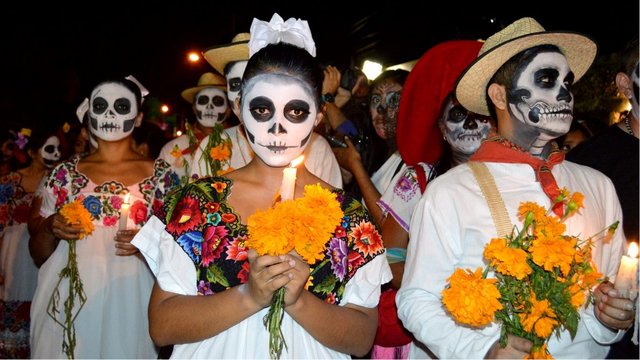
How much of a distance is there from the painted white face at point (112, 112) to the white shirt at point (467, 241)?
3009 millimetres

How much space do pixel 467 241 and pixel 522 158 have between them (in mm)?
428

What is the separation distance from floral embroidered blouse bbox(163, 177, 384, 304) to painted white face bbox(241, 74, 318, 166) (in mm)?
224

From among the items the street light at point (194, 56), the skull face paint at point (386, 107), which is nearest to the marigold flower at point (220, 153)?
the skull face paint at point (386, 107)

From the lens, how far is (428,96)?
437 centimetres

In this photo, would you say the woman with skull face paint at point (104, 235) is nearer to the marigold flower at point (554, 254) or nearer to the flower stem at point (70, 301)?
Answer: the flower stem at point (70, 301)

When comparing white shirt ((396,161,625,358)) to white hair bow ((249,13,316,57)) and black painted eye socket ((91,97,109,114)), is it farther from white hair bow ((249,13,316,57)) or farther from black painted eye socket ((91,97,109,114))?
black painted eye socket ((91,97,109,114))

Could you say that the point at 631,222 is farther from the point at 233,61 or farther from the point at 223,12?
the point at 223,12

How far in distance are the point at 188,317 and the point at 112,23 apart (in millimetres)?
21069

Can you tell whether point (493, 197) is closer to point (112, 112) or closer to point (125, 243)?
point (125, 243)

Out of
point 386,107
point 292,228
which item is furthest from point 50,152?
point 292,228

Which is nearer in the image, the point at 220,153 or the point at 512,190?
the point at 512,190

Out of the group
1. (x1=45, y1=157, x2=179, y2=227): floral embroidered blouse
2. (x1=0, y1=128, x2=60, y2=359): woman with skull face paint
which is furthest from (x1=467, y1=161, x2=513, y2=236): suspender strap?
(x1=0, y1=128, x2=60, y2=359): woman with skull face paint

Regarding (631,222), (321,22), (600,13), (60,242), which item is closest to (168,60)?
(321,22)

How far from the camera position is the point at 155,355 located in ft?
18.3
